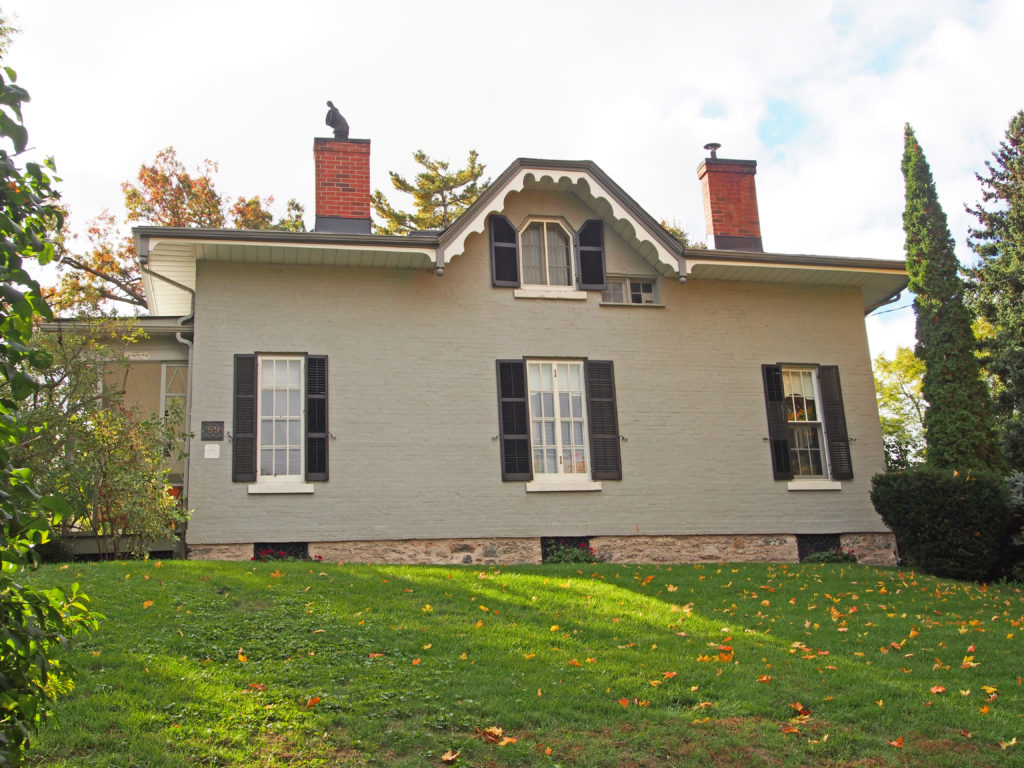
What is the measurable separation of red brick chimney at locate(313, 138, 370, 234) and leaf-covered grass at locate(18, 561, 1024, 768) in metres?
5.91

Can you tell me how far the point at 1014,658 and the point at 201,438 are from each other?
33.1ft

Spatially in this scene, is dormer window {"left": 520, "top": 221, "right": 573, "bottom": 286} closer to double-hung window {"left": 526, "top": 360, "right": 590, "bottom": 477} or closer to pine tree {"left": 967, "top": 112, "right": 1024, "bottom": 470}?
double-hung window {"left": 526, "top": 360, "right": 590, "bottom": 477}

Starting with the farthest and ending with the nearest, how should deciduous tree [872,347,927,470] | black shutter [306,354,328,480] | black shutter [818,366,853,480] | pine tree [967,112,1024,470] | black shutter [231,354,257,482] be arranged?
deciduous tree [872,347,927,470], pine tree [967,112,1024,470], black shutter [818,366,853,480], black shutter [306,354,328,480], black shutter [231,354,257,482]

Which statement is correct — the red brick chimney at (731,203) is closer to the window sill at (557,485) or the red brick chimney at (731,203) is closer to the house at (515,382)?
the house at (515,382)

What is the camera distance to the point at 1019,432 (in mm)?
23422

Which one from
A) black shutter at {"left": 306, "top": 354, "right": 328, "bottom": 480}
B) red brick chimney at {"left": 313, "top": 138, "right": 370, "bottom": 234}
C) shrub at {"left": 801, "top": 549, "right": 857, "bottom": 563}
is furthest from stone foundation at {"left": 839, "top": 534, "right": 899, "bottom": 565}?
red brick chimney at {"left": 313, "top": 138, "right": 370, "bottom": 234}

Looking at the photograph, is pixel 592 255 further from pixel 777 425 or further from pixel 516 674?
pixel 516 674

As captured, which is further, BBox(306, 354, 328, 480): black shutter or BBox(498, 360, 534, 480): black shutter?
BBox(498, 360, 534, 480): black shutter

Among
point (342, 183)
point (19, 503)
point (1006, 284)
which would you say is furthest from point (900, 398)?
point (19, 503)

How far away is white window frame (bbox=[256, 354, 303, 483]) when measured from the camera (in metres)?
12.9

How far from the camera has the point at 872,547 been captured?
48.4 feet

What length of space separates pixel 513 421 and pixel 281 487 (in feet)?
11.4

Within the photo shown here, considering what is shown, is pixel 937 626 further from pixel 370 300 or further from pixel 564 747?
pixel 370 300

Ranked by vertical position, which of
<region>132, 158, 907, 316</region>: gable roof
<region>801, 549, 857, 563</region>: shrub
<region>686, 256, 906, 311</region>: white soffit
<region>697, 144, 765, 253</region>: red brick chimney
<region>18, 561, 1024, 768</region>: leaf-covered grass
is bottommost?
<region>18, 561, 1024, 768</region>: leaf-covered grass
